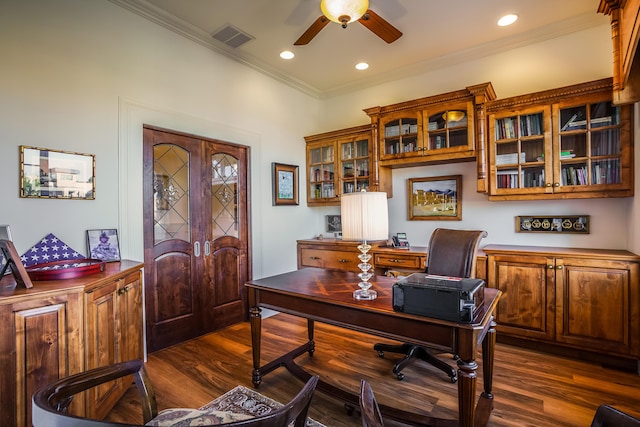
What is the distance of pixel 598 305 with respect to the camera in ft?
8.85

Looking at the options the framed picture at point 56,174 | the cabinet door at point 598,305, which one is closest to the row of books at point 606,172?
the cabinet door at point 598,305

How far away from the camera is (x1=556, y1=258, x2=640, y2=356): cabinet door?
102 inches

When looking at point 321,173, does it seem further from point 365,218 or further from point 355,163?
point 365,218

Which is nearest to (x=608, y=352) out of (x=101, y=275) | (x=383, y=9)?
(x=383, y=9)

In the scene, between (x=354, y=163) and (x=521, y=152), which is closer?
(x=521, y=152)

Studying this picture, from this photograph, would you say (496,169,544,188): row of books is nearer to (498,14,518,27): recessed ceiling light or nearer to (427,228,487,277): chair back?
(427,228,487,277): chair back

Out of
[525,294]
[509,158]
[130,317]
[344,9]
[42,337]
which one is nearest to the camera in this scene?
[42,337]

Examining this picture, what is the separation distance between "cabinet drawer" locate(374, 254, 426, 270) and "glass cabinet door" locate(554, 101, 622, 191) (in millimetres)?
1510

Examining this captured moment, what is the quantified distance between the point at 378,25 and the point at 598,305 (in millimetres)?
2967

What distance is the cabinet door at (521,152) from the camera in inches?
121

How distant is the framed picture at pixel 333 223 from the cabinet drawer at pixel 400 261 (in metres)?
1.16

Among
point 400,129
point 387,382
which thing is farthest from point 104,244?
point 400,129

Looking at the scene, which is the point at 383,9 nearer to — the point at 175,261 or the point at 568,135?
the point at 568,135

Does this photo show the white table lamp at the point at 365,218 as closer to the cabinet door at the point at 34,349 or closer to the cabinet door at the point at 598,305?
the cabinet door at the point at 34,349
